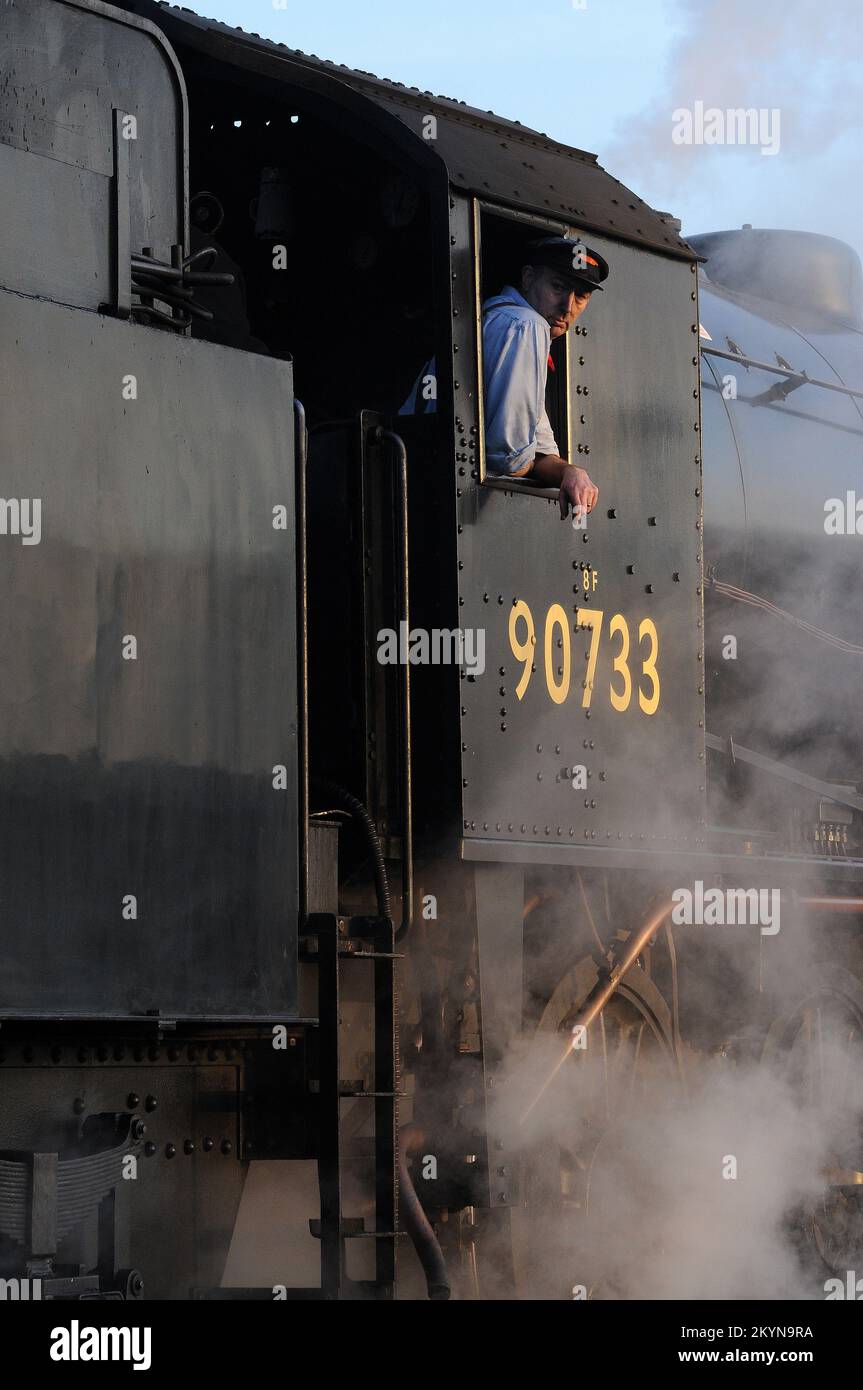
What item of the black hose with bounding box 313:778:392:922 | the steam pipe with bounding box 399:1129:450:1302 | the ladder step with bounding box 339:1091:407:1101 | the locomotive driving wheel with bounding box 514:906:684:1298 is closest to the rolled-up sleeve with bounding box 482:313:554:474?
the black hose with bounding box 313:778:392:922

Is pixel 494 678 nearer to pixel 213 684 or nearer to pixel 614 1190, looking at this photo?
pixel 213 684

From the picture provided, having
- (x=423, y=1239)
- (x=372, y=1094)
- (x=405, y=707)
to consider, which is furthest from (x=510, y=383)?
(x=423, y=1239)

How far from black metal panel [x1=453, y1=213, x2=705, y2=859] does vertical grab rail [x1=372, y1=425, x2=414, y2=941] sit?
162mm

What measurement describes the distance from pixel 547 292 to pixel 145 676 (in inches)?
74.4

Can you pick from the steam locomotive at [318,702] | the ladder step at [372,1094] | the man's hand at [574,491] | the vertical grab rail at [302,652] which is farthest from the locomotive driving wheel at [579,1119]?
the man's hand at [574,491]

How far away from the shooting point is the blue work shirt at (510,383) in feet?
16.9

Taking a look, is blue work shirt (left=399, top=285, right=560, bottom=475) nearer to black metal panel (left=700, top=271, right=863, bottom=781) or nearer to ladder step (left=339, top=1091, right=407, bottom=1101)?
ladder step (left=339, top=1091, right=407, bottom=1101)

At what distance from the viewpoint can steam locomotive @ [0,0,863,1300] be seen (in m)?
3.84

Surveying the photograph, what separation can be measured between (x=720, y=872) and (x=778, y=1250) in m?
1.38

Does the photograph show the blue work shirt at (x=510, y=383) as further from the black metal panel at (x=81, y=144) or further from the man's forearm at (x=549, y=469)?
the black metal panel at (x=81, y=144)

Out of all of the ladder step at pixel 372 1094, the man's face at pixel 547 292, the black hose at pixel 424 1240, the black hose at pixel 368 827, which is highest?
the man's face at pixel 547 292

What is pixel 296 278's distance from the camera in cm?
596

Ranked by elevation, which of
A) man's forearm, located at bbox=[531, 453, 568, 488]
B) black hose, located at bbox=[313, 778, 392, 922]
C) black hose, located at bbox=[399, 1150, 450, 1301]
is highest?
man's forearm, located at bbox=[531, 453, 568, 488]
